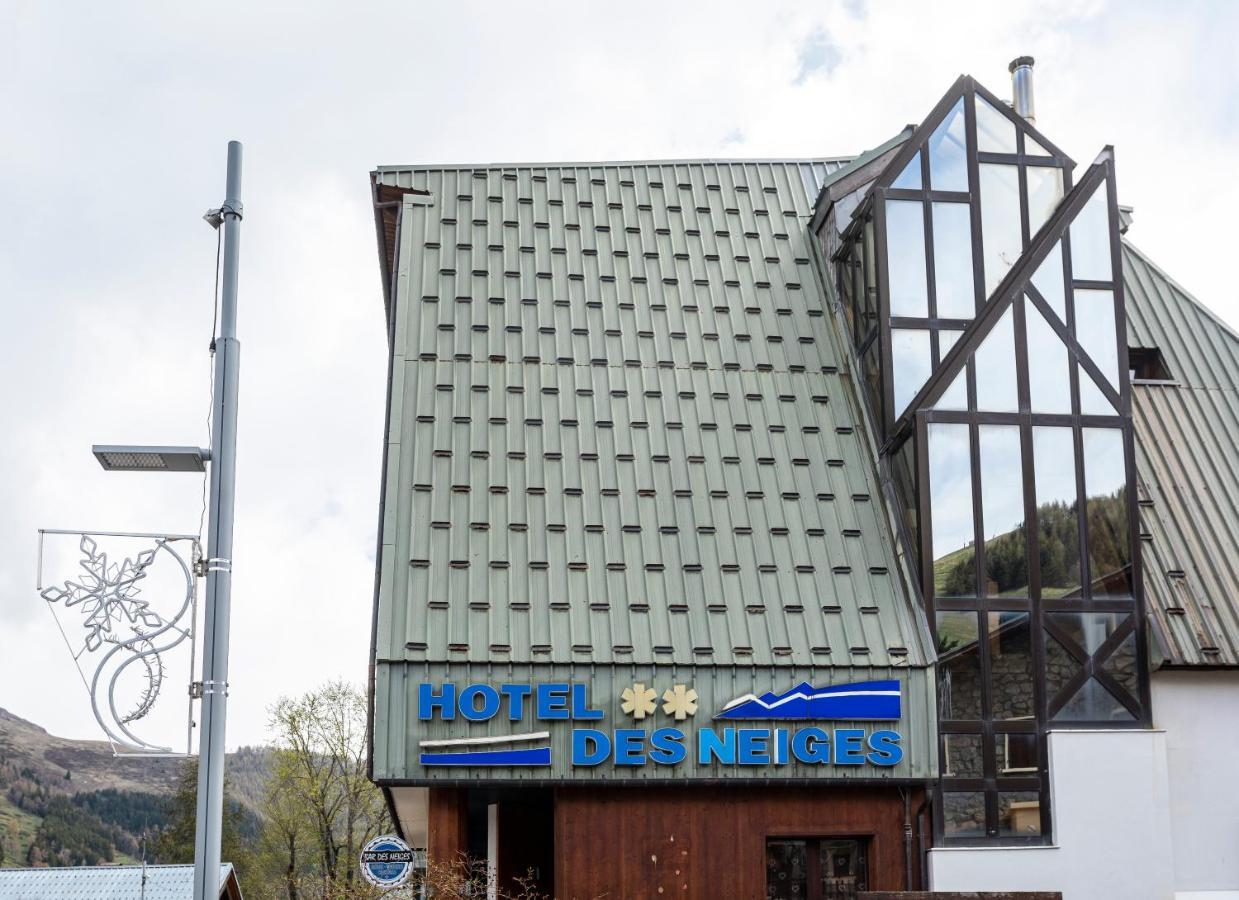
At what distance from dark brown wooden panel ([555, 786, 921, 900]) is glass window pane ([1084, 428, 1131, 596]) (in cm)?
365

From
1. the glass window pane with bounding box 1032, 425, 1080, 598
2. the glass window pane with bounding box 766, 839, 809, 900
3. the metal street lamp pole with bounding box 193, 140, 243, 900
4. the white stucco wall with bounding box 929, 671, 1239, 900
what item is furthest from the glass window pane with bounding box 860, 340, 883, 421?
the metal street lamp pole with bounding box 193, 140, 243, 900

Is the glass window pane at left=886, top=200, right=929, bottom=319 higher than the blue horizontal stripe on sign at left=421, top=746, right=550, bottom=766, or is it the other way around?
the glass window pane at left=886, top=200, right=929, bottom=319

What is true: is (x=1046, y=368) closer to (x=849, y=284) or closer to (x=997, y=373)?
(x=997, y=373)

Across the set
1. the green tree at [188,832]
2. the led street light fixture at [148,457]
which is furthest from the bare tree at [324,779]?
the led street light fixture at [148,457]

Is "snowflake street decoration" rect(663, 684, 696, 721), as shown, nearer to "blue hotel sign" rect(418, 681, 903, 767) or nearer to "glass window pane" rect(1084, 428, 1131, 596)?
"blue hotel sign" rect(418, 681, 903, 767)

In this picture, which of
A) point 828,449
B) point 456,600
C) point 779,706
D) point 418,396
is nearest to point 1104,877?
point 779,706

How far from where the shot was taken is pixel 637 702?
16453 millimetres

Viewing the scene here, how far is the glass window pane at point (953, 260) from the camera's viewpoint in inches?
781

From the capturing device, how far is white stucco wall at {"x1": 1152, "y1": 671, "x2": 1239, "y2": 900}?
17.5 metres

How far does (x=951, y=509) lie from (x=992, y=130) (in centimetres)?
561

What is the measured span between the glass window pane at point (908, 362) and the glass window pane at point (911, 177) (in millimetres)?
2001

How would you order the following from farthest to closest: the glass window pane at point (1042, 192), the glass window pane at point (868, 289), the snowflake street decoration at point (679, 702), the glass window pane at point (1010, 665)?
the glass window pane at point (1042, 192), the glass window pane at point (868, 289), the glass window pane at point (1010, 665), the snowflake street decoration at point (679, 702)

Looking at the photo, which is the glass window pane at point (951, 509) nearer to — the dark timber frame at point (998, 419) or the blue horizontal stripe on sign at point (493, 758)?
the dark timber frame at point (998, 419)

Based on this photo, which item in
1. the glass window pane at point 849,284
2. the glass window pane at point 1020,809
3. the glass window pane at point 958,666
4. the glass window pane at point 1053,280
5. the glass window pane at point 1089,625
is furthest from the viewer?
the glass window pane at point 849,284
